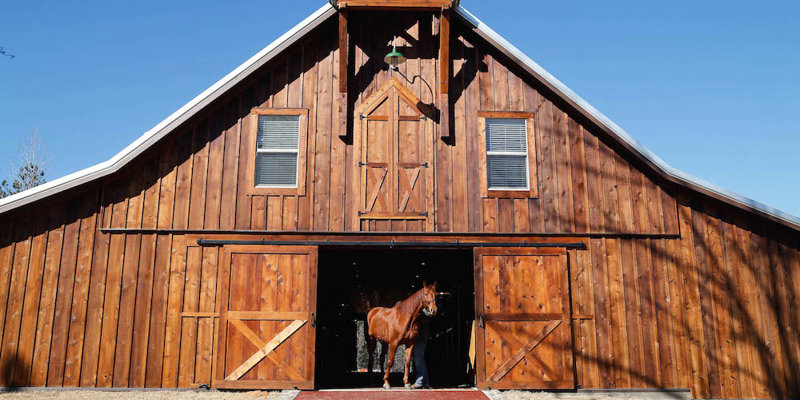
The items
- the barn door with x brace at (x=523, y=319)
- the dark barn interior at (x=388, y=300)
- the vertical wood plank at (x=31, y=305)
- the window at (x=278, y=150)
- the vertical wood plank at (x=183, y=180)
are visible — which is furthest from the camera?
the dark barn interior at (x=388, y=300)

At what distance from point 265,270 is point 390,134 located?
3.03 meters

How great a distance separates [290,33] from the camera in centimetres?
1012

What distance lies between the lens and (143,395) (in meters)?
9.15

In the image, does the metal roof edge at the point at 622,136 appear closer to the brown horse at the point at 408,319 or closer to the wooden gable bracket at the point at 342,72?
the wooden gable bracket at the point at 342,72

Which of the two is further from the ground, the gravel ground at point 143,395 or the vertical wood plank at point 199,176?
the vertical wood plank at point 199,176

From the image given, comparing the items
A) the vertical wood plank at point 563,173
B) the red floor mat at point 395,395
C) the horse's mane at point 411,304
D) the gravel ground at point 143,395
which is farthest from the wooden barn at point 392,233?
the horse's mane at point 411,304

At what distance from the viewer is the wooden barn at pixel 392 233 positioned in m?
9.55

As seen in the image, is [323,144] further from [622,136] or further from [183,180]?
[622,136]

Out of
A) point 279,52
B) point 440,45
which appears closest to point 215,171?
point 279,52

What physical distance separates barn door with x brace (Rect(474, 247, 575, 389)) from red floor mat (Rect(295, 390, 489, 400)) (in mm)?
630

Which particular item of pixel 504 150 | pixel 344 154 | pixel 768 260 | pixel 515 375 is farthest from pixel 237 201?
pixel 768 260

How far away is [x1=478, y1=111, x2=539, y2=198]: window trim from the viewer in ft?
33.4

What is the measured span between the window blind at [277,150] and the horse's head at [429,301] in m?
2.82

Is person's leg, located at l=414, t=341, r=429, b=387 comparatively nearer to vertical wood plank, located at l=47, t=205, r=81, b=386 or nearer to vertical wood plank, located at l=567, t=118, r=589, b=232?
vertical wood plank, located at l=567, t=118, r=589, b=232
